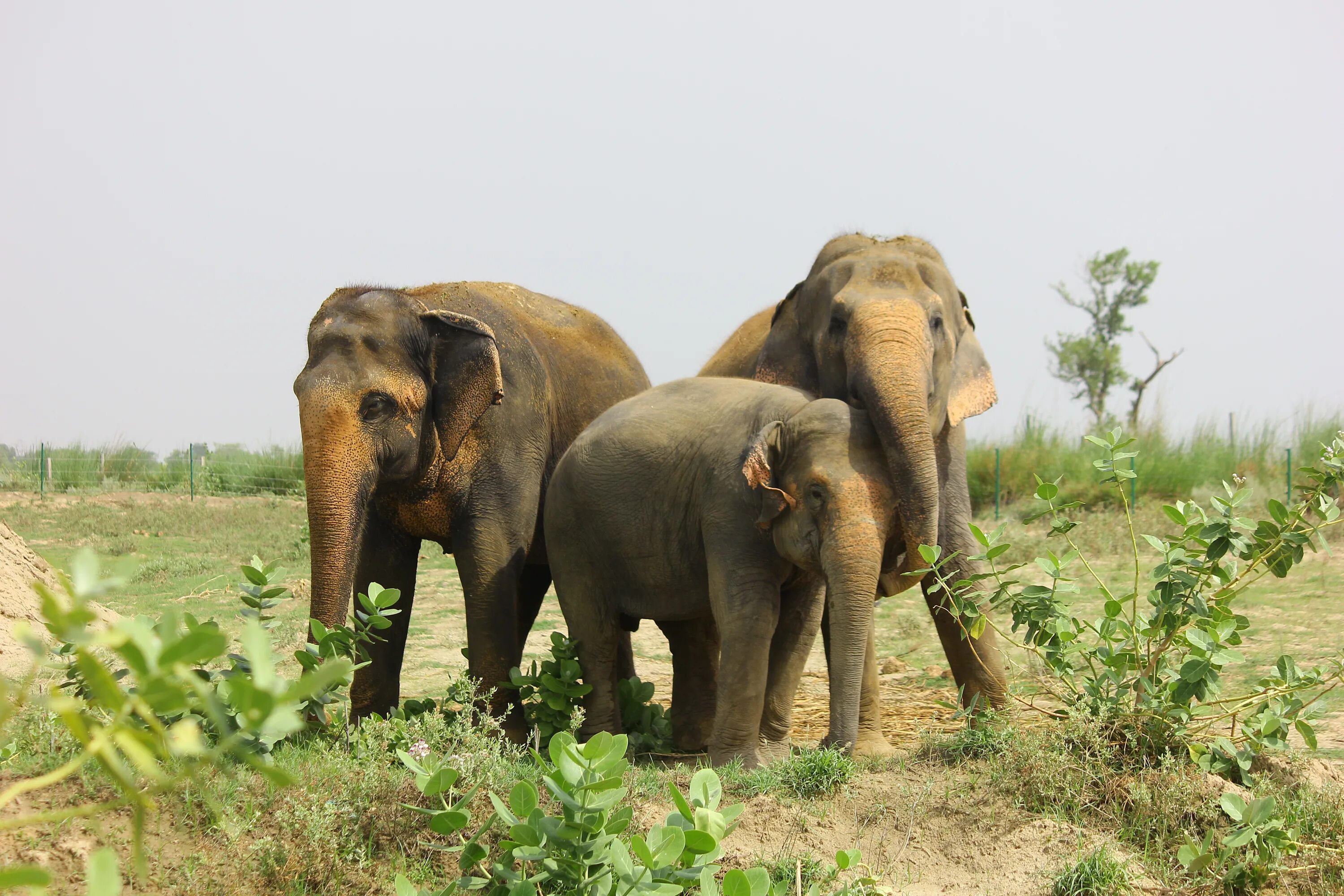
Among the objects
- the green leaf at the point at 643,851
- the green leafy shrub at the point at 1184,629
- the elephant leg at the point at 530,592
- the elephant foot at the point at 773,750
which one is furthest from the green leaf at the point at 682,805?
the elephant leg at the point at 530,592

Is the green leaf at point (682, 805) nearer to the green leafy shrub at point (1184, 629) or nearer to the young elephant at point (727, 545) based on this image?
the green leafy shrub at point (1184, 629)

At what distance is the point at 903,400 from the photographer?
6406 mm

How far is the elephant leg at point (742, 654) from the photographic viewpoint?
616cm

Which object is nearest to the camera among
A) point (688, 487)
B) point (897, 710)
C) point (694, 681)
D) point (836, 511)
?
point (836, 511)

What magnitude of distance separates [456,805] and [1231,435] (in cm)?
2278

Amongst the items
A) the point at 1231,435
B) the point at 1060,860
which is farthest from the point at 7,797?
the point at 1231,435

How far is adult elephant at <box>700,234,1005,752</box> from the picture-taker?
6.30m

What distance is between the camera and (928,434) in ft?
20.8

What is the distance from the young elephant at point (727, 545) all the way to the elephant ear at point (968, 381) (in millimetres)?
1163

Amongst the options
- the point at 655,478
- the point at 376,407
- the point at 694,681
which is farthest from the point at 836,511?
the point at 376,407

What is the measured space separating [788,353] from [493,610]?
94.2 inches

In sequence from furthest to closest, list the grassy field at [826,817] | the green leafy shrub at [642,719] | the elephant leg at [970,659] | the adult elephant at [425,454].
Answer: the green leafy shrub at [642,719], the elephant leg at [970,659], the adult elephant at [425,454], the grassy field at [826,817]

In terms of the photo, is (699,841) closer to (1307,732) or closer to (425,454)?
(1307,732)

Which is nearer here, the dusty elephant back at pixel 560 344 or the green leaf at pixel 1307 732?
the green leaf at pixel 1307 732
